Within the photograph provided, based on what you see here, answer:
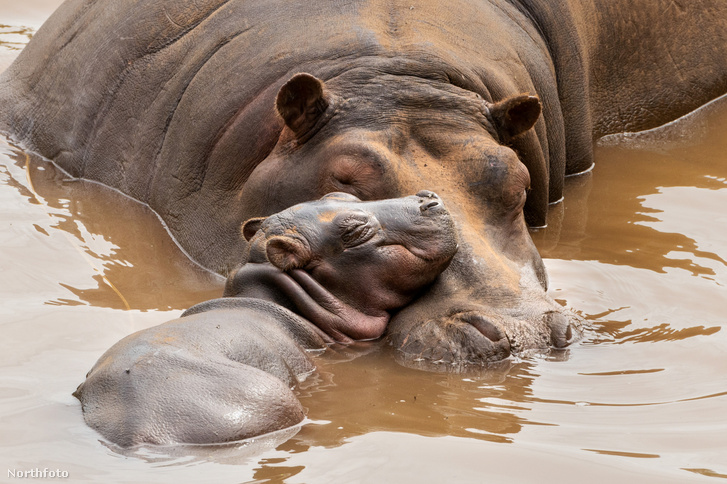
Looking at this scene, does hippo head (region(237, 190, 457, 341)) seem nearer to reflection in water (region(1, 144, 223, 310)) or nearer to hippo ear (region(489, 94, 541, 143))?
reflection in water (region(1, 144, 223, 310))

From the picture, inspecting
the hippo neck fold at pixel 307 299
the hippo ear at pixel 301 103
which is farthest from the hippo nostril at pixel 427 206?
the hippo ear at pixel 301 103

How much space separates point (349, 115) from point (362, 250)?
86 cm

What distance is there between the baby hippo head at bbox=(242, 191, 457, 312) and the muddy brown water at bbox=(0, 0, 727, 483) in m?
0.23

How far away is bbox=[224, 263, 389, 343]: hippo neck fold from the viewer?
12.4 feet

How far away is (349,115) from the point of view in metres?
4.45

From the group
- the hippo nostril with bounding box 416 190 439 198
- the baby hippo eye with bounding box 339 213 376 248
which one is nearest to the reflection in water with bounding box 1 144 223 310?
the baby hippo eye with bounding box 339 213 376 248

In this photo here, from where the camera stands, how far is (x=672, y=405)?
330 cm


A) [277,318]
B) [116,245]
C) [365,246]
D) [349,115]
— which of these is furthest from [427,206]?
[116,245]

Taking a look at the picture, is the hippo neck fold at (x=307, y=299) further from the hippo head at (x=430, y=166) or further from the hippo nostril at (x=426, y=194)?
the hippo nostril at (x=426, y=194)

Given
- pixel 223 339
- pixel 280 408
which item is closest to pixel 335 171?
pixel 223 339

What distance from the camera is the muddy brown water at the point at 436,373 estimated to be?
279 cm

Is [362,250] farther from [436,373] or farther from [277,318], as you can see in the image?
[436,373]

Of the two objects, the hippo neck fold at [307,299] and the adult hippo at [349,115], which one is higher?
the adult hippo at [349,115]

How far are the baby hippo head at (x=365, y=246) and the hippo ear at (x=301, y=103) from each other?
0.67 m
